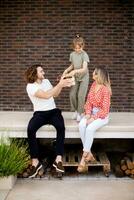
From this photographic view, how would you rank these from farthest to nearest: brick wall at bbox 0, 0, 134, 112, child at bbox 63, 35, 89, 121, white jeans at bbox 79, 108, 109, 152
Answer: brick wall at bbox 0, 0, 134, 112 → child at bbox 63, 35, 89, 121 → white jeans at bbox 79, 108, 109, 152

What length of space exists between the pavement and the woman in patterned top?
0.25m

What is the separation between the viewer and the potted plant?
6117 mm

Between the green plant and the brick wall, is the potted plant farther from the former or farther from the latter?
the brick wall

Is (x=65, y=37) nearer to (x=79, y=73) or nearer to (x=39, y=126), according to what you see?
(x=79, y=73)

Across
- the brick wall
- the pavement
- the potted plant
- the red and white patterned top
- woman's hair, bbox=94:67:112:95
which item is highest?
the brick wall

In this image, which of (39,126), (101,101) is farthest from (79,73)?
(39,126)

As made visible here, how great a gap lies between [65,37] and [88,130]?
2.43m

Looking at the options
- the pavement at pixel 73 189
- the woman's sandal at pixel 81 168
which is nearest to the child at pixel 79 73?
the woman's sandal at pixel 81 168

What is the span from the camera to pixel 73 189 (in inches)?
256

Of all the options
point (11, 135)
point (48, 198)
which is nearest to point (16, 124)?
point (11, 135)

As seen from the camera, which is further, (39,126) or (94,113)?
(94,113)

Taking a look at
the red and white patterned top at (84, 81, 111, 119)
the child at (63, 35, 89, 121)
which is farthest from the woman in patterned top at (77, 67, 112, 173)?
the child at (63, 35, 89, 121)

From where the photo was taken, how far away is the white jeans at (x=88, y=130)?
6645mm

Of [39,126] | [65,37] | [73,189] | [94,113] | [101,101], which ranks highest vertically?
[65,37]
